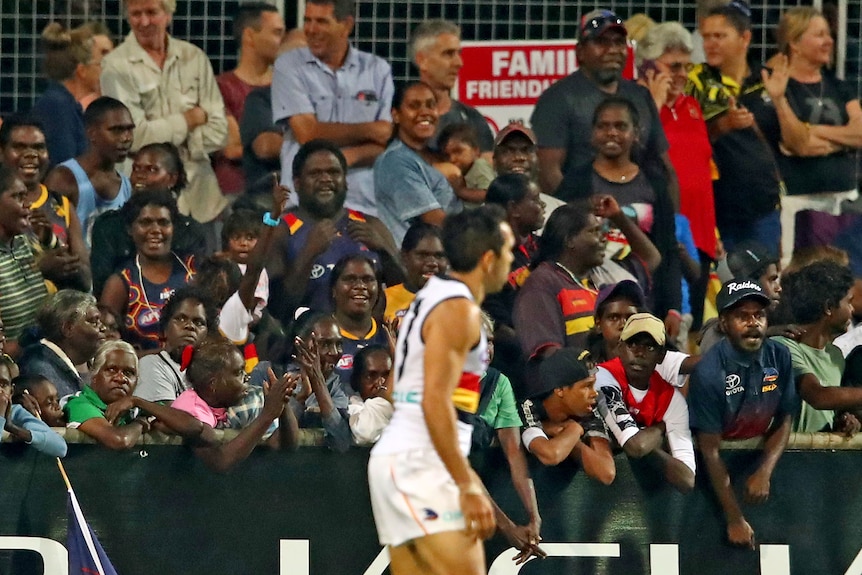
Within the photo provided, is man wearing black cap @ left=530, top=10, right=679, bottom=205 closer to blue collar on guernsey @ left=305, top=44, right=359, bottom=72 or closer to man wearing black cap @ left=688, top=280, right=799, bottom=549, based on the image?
blue collar on guernsey @ left=305, top=44, right=359, bottom=72

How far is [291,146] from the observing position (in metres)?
10.6

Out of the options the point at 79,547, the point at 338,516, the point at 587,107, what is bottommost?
the point at 79,547

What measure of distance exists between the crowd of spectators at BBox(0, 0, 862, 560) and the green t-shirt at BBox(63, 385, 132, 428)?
0.06 ft

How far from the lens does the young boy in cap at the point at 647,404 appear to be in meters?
8.00

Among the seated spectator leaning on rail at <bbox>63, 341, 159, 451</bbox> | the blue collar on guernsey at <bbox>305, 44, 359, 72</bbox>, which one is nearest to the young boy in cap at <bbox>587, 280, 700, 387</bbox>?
the seated spectator leaning on rail at <bbox>63, 341, 159, 451</bbox>

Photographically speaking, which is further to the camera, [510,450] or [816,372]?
[816,372]

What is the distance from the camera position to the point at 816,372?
865 cm

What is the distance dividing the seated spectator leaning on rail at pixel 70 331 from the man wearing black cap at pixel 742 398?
2.92 meters

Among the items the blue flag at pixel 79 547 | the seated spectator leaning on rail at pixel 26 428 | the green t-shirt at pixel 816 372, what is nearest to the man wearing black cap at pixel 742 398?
the green t-shirt at pixel 816 372

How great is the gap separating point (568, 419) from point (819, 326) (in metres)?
1.58

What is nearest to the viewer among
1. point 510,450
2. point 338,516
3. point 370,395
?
point 510,450

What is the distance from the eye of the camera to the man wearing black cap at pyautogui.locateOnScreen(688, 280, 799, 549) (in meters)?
8.05

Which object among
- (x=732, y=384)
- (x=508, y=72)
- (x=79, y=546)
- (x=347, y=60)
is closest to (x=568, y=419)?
(x=732, y=384)

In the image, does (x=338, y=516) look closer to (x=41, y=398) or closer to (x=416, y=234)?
(x=41, y=398)
